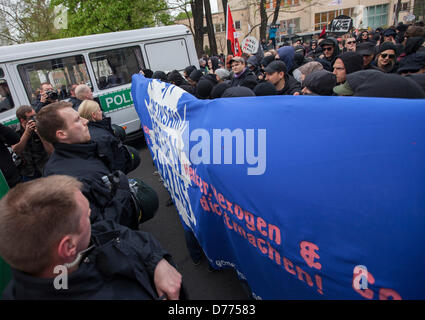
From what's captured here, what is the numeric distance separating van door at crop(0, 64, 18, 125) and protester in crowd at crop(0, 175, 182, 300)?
548 cm

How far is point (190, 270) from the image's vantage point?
287 cm

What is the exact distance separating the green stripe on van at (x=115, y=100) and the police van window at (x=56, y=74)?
48cm

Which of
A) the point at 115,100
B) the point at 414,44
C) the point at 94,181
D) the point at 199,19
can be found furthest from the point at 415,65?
the point at 199,19

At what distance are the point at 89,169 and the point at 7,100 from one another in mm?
4800

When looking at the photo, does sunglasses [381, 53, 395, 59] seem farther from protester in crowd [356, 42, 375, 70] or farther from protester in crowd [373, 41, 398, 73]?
protester in crowd [356, 42, 375, 70]

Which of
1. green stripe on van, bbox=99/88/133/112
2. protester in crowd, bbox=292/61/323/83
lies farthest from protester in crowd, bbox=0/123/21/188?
protester in crowd, bbox=292/61/323/83

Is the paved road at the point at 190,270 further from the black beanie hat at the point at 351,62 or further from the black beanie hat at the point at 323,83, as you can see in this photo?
the black beanie hat at the point at 351,62

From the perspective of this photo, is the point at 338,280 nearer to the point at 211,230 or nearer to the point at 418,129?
the point at 418,129

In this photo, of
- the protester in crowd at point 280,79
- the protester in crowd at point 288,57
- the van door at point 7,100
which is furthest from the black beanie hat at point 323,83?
the van door at point 7,100

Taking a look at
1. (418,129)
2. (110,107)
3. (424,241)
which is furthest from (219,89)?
(110,107)

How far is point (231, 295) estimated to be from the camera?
2.48 m

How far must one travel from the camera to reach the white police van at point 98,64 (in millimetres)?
5309

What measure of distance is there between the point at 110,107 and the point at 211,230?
5168mm

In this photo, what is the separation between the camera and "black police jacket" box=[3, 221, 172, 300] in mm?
952
